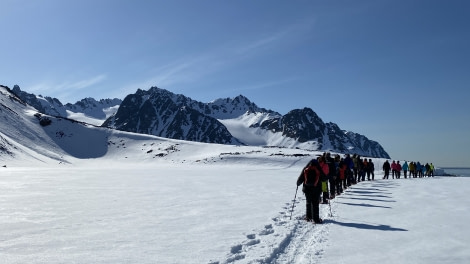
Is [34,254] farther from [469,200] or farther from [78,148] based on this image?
[78,148]

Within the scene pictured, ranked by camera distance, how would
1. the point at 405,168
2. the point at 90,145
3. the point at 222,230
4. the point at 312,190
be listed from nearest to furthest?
1. the point at 222,230
2. the point at 312,190
3. the point at 405,168
4. the point at 90,145

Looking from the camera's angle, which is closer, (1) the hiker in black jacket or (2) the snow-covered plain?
(2) the snow-covered plain

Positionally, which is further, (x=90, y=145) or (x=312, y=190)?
(x=90, y=145)

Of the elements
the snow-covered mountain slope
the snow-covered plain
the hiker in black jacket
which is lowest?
the snow-covered plain

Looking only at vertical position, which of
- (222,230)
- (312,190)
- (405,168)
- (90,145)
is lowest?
(222,230)

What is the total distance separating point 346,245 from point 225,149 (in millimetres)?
84455

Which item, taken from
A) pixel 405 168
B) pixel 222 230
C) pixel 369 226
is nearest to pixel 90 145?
pixel 405 168

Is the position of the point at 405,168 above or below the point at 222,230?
above

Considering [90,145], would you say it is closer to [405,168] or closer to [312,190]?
[405,168]

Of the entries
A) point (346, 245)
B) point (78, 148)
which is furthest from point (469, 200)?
point (78, 148)

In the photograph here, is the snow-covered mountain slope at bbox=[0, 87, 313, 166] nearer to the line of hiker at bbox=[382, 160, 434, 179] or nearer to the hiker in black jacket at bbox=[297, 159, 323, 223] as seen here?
the line of hiker at bbox=[382, 160, 434, 179]

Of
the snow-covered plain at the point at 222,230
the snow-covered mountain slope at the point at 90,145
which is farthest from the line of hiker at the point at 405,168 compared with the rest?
the snow-covered mountain slope at the point at 90,145

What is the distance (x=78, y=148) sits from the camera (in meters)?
101

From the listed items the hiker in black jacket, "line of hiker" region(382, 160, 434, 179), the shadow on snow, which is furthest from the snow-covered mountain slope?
the shadow on snow
